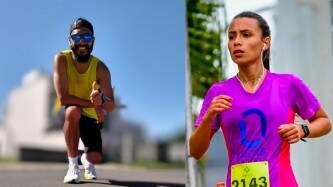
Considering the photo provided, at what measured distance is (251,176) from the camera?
2109 millimetres

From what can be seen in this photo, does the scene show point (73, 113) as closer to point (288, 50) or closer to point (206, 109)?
point (206, 109)

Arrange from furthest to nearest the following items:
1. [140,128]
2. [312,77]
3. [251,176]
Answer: [312,77], [140,128], [251,176]

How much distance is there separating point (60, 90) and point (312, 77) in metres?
2.25

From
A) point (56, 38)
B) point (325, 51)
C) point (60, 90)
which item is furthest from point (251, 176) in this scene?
point (325, 51)

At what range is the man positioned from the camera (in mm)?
2455

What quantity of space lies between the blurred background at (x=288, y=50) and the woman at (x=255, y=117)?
156 centimetres

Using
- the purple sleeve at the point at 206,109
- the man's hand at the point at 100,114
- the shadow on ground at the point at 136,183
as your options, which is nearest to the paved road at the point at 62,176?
the shadow on ground at the point at 136,183

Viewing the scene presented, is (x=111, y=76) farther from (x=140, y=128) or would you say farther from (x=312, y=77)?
(x=312, y=77)

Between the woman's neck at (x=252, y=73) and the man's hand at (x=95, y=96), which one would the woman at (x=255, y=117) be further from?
the man's hand at (x=95, y=96)

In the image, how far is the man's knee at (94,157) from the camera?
252 centimetres

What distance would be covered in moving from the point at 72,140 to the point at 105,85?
280 mm

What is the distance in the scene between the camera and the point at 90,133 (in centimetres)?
250

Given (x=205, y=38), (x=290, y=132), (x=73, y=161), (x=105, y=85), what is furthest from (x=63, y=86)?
(x=205, y=38)

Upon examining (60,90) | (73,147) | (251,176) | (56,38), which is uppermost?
(56,38)
